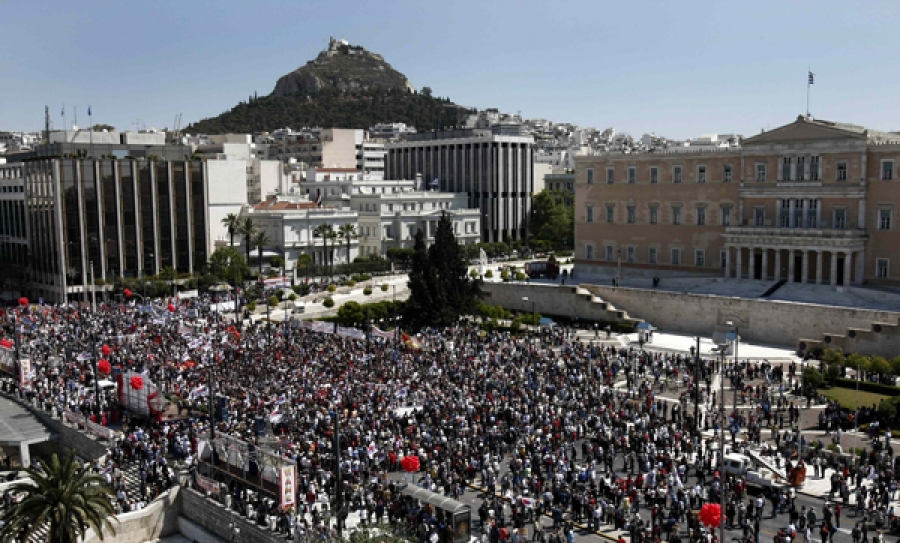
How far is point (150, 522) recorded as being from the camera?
28422 millimetres

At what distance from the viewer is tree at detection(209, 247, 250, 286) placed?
229 ft

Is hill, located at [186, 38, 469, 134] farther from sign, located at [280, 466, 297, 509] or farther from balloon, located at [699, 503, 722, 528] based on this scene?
balloon, located at [699, 503, 722, 528]

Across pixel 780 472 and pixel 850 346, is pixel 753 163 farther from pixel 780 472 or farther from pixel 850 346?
pixel 780 472

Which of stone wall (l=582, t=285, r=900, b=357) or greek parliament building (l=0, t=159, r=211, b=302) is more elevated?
greek parliament building (l=0, t=159, r=211, b=302)

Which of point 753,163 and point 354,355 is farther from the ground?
point 753,163

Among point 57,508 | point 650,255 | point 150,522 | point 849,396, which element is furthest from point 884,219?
point 57,508

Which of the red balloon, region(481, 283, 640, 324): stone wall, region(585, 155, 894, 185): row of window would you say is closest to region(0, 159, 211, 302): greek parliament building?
region(481, 283, 640, 324): stone wall

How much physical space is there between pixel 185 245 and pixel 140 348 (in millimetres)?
35328

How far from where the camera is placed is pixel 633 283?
198 feet

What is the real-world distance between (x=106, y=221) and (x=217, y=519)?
52023mm

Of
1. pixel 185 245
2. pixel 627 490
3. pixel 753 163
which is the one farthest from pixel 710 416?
pixel 185 245

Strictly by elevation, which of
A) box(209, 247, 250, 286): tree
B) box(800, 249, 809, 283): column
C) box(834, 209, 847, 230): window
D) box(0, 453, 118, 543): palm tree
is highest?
box(834, 209, 847, 230): window

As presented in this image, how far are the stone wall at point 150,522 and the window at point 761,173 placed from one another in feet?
137

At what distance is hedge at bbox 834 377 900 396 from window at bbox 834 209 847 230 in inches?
611
